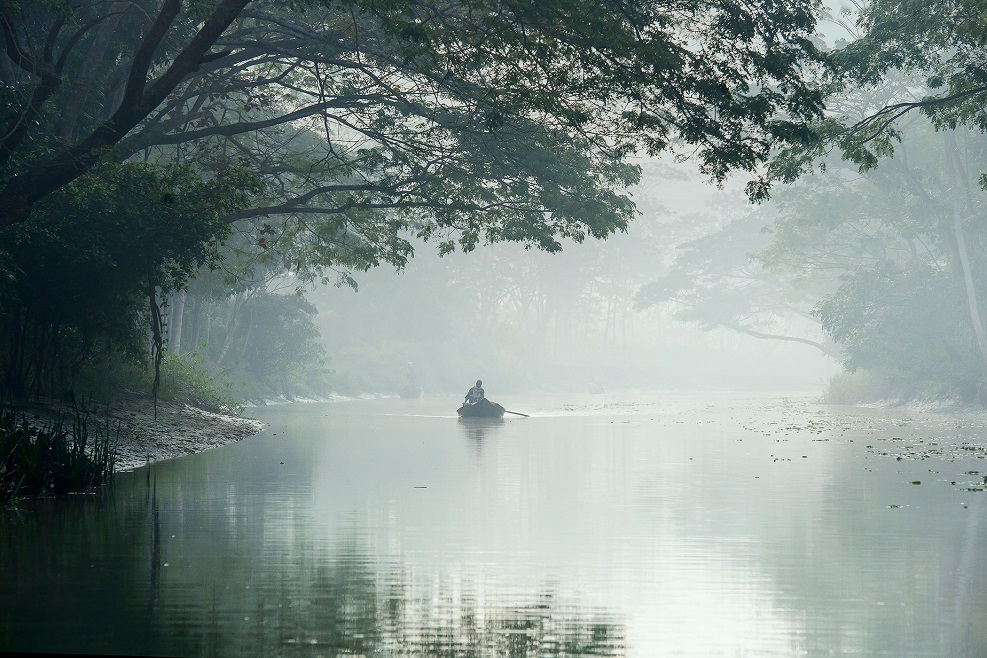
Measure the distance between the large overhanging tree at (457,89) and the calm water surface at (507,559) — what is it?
5.53 metres

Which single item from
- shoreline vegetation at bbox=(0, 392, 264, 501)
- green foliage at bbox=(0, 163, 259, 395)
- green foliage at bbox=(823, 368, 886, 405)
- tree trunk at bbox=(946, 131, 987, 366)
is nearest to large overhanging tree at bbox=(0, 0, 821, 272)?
green foliage at bbox=(0, 163, 259, 395)

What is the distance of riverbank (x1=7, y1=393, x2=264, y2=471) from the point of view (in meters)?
19.5

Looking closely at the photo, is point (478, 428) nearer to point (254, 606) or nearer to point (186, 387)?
point (186, 387)

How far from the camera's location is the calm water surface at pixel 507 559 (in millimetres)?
7684

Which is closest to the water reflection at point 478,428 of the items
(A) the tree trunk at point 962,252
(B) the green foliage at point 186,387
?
(B) the green foliage at point 186,387

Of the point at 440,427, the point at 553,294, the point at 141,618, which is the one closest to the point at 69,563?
the point at 141,618

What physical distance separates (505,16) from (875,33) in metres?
9.10

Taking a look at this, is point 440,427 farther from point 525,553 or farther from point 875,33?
point 525,553

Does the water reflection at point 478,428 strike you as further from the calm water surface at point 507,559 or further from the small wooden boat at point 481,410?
the calm water surface at point 507,559

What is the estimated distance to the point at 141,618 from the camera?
26.1 ft

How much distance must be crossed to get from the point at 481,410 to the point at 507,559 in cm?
2785

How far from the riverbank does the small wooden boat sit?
1014 cm

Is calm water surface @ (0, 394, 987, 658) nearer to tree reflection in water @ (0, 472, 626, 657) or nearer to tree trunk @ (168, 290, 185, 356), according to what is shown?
tree reflection in water @ (0, 472, 626, 657)

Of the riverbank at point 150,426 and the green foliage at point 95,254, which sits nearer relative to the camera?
the green foliage at point 95,254
